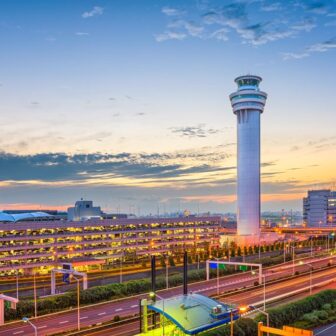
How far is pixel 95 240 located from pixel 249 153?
218 ft

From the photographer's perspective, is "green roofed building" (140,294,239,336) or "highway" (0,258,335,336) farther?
"highway" (0,258,335,336)

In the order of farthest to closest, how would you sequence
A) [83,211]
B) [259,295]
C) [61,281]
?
[83,211] < [61,281] < [259,295]

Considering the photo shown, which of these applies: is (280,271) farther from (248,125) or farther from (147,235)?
(248,125)

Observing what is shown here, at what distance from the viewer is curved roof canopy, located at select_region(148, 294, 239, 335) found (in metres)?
42.5

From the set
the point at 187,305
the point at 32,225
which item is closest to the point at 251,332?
the point at 187,305

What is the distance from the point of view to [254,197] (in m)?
161

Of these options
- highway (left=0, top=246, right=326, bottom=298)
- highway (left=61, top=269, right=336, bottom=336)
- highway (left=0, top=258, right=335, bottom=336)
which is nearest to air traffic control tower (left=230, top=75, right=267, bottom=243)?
highway (left=0, top=246, right=326, bottom=298)

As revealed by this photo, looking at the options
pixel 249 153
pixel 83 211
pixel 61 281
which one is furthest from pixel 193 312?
pixel 83 211

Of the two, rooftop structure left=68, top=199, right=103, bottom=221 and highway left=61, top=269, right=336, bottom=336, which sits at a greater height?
rooftop structure left=68, top=199, right=103, bottom=221

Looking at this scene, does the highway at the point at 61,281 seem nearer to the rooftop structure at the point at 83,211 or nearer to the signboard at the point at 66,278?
the signboard at the point at 66,278

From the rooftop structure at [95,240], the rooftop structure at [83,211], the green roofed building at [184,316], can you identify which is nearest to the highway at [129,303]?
the green roofed building at [184,316]

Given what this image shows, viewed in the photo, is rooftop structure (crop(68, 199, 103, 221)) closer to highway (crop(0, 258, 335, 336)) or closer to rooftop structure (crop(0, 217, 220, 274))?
rooftop structure (crop(0, 217, 220, 274))

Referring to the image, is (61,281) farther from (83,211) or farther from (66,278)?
(83,211)

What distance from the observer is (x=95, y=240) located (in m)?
134
